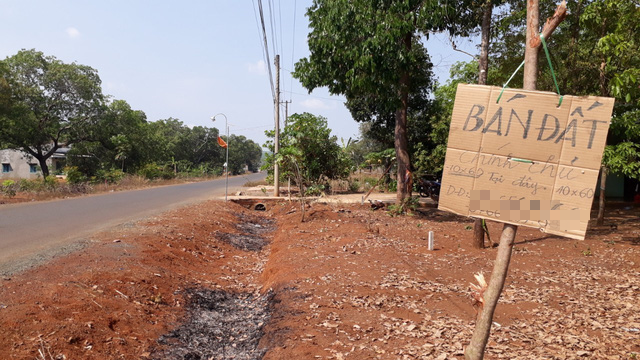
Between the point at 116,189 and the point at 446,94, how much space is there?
19.9 meters

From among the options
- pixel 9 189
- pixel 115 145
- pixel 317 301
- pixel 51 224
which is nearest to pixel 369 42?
pixel 317 301

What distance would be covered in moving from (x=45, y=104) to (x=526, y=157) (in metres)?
29.3

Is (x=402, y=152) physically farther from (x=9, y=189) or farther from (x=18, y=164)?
(x=18, y=164)

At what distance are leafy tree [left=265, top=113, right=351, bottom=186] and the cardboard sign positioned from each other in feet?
57.0

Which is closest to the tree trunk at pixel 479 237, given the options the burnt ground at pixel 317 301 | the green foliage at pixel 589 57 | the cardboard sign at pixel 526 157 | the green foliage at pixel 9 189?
the burnt ground at pixel 317 301

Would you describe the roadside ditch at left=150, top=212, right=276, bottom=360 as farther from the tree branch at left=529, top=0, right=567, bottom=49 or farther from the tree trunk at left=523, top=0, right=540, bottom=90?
the tree branch at left=529, top=0, right=567, bottom=49

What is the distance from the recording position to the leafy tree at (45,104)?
75.2 feet

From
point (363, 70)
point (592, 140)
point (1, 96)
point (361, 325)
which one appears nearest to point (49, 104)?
point (1, 96)

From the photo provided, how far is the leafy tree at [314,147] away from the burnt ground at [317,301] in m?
11.2

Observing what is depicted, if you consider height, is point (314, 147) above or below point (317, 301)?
above

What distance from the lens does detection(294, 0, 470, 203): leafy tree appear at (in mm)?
11250

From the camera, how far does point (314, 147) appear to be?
21.1 m

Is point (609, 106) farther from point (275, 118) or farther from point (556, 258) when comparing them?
point (275, 118)

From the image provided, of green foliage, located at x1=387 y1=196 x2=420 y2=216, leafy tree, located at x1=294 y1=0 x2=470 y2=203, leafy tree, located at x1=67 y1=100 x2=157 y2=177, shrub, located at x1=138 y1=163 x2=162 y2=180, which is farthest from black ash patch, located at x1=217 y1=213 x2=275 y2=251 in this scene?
shrub, located at x1=138 y1=163 x2=162 y2=180
